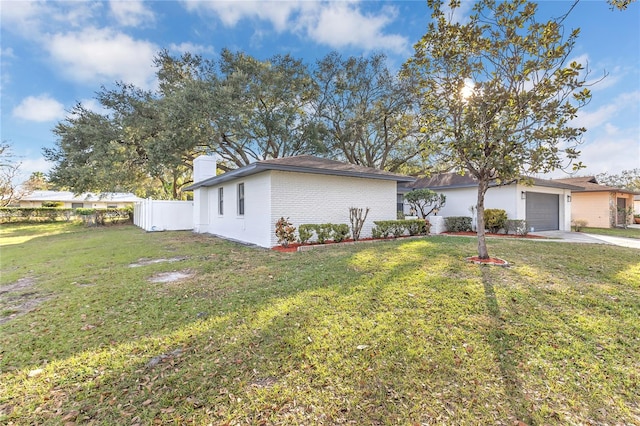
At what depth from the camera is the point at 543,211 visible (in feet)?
50.4

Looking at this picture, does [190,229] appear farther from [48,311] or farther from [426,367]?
[426,367]

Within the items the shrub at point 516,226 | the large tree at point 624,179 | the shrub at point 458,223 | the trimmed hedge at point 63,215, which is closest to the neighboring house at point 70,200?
the trimmed hedge at point 63,215

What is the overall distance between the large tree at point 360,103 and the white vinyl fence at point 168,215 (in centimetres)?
1057

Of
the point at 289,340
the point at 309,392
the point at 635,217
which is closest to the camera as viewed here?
the point at 309,392

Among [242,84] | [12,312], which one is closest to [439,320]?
[12,312]

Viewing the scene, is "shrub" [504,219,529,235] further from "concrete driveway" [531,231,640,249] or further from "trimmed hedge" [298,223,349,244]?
"trimmed hedge" [298,223,349,244]

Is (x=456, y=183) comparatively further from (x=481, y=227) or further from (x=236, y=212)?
(x=236, y=212)

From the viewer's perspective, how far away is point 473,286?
462cm

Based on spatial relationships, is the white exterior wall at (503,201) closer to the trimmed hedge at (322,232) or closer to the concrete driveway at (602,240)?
the concrete driveway at (602,240)

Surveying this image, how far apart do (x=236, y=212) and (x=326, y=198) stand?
4.03 metres

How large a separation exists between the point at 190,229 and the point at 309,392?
1770 cm

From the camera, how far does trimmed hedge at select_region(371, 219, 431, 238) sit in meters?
11.0

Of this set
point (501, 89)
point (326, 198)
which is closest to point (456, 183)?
point (326, 198)

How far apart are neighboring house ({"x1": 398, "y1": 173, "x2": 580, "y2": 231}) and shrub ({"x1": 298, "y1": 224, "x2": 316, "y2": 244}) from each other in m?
9.29
